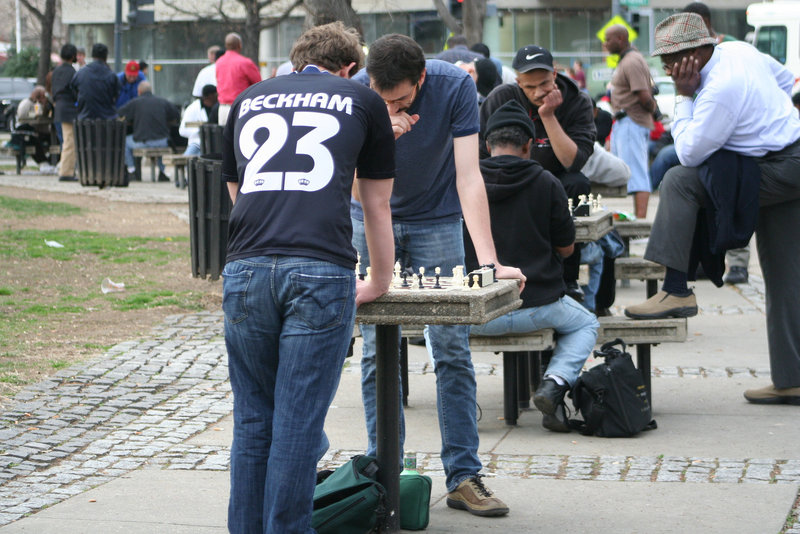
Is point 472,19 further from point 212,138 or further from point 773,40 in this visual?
point 212,138

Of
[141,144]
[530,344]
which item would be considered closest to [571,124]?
[530,344]

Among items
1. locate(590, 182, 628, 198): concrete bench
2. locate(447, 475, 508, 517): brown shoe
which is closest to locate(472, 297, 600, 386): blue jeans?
locate(447, 475, 508, 517): brown shoe

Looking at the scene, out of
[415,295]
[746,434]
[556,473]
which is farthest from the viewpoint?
[746,434]

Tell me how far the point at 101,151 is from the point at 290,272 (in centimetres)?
1542

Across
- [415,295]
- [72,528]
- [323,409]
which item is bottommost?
[72,528]

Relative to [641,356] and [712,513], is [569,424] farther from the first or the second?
[712,513]

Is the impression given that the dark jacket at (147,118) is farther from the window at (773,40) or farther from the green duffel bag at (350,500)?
the green duffel bag at (350,500)

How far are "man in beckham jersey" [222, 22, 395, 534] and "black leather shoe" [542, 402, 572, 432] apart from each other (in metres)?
2.60

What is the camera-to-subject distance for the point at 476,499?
4.96 meters

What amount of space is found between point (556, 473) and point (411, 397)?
180 cm

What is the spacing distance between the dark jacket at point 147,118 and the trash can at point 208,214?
1088 centimetres

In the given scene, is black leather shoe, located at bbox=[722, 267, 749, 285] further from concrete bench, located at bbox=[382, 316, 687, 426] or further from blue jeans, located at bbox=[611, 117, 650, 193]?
concrete bench, located at bbox=[382, 316, 687, 426]

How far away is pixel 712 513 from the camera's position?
4.95 metres


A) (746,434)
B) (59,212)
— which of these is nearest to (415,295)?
(746,434)
